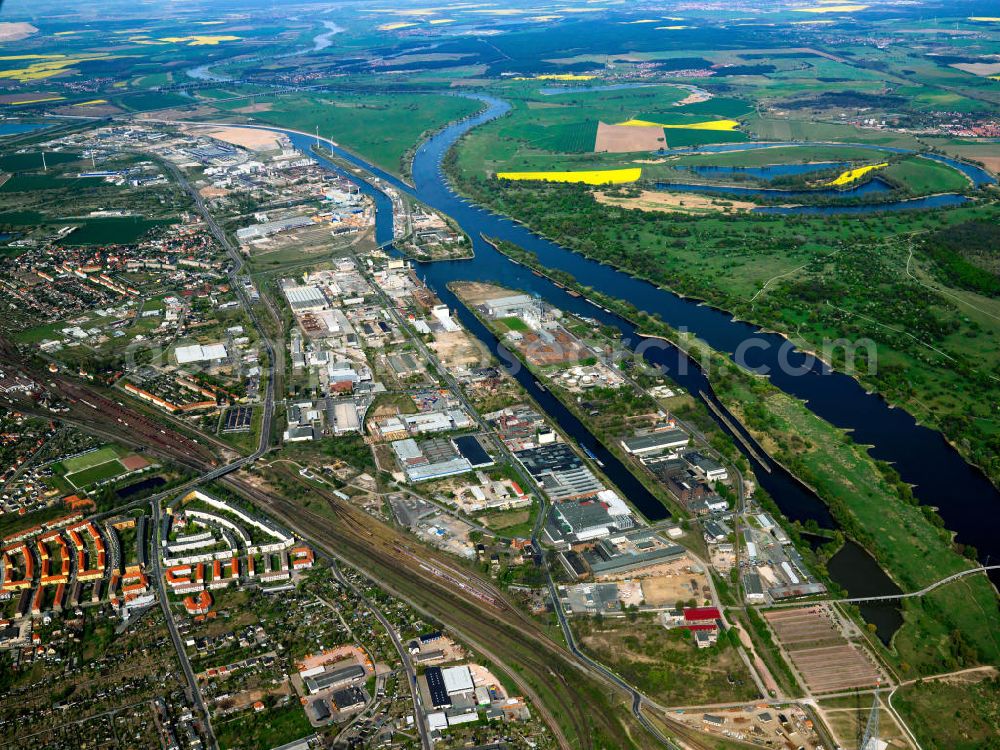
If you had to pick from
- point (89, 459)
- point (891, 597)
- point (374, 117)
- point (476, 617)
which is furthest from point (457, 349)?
point (374, 117)

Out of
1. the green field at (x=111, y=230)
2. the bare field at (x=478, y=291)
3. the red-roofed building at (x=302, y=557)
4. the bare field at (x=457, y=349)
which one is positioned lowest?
the red-roofed building at (x=302, y=557)

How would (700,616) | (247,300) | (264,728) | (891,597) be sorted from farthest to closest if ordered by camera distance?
(247,300)
(891,597)
(700,616)
(264,728)

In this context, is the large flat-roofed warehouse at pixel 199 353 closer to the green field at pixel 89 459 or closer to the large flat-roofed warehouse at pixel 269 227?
the green field at pixel 89 459

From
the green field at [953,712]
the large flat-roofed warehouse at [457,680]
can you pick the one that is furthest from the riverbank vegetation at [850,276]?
the large flat-roofed warehouse at [457,680]

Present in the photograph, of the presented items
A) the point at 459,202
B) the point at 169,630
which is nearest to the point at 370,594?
the point at 169,630

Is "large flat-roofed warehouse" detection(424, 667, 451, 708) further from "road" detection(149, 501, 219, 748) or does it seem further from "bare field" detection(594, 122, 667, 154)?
"bare field" detection(594, 122, 667, 154)

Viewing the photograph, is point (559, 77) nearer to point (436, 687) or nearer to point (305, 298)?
point (305, 298)
